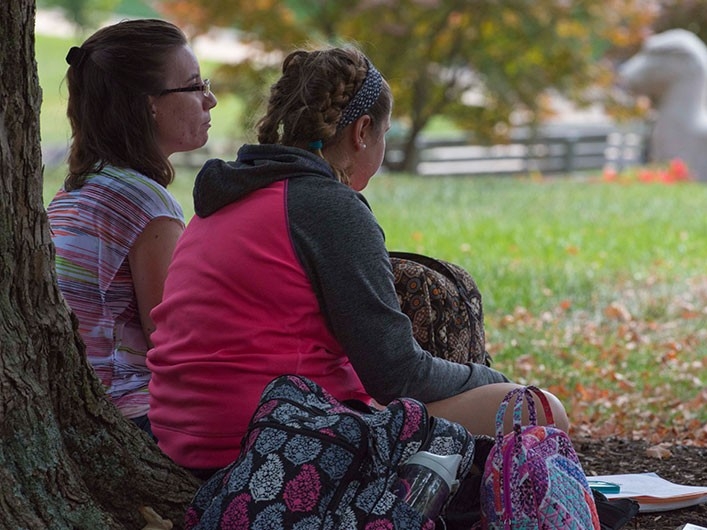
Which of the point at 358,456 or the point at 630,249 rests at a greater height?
the point at 358,456

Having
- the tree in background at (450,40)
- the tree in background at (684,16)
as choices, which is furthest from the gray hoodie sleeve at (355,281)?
the tree in background at (684,16)

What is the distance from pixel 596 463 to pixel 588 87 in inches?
545

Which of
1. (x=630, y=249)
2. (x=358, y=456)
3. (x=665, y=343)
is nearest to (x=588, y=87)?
(x=630, y=249)

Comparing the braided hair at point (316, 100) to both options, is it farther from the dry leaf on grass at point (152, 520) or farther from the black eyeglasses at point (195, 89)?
the dry leaf on grass at point (152, 520)

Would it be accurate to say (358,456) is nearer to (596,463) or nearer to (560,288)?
(596,463)

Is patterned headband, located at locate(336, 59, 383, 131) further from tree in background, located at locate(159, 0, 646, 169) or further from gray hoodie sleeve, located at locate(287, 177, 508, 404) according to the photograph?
tree in background, located at locate(159, 0, 646, 169)

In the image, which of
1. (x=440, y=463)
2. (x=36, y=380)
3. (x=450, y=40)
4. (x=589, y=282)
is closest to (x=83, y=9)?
(x=450, y=40)

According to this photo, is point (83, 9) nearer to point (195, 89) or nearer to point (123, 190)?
point (195, 89)

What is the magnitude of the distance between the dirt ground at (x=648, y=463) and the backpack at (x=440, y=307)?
29.3 inches

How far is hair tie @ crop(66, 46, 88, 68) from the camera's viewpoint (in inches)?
132

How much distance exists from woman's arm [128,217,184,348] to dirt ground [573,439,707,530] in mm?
1533

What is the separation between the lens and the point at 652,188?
1362 centimetres

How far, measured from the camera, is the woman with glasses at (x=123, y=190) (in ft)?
10.7

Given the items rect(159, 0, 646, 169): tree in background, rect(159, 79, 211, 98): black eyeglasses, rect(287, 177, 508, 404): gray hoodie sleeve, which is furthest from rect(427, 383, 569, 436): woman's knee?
rect(159, 0, 646, 169): tree in background
